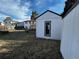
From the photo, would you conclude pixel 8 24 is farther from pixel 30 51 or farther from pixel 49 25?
pixel 30 51

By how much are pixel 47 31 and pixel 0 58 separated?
29.8 ft

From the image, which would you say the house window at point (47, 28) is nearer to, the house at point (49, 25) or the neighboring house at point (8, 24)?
the house at point (49, 25)

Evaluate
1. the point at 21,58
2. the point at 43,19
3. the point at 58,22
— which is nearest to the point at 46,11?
the point at 43,19

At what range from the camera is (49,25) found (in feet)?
46.1

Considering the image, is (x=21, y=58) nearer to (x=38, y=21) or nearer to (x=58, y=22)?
(x=58, y=22)

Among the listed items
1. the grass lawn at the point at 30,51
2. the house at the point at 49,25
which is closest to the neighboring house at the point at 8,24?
the house at the point at 49,25

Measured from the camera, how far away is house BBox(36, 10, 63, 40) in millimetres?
13035

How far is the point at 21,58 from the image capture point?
6.21m

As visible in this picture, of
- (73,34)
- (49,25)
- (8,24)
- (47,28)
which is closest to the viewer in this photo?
(73,34)

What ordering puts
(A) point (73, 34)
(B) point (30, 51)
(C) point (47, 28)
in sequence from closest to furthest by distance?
(A) point (73, 34), (B) point (30, 51), (C) point (47, 28)

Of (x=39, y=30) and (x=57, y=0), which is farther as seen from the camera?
(x=39, y=30)

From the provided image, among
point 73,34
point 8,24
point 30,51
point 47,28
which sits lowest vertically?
point 30,51

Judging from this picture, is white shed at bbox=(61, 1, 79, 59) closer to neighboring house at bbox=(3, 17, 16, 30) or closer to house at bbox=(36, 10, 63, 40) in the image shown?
house at bbox=(36, 10, 63, 40)

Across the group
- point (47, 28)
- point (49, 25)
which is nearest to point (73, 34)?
point (49, 25)
